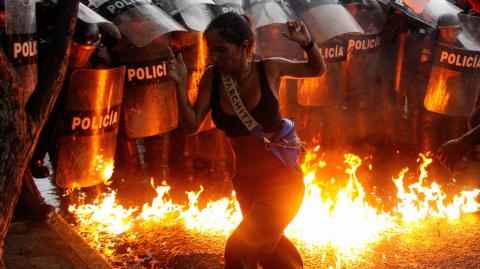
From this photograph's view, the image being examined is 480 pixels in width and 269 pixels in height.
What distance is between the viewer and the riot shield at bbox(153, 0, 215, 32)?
556 centimetres

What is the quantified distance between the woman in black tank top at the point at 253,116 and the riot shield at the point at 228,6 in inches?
94.7

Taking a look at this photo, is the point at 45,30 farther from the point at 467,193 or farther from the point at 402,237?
the point at 467,193

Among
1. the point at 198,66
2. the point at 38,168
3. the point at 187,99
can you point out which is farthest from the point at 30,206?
the point at 187,99

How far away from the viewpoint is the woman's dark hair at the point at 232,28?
3334 mm

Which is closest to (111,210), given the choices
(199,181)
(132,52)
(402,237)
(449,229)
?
(199,181)

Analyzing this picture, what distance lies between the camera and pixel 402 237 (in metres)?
5.29

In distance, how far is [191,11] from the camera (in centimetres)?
564

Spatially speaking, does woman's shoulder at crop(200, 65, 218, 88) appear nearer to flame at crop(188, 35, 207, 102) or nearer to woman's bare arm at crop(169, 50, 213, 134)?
woman's bare arm at crop(169, 50, 213, 134)

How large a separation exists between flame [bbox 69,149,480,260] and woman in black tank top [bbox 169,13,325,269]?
1.64m

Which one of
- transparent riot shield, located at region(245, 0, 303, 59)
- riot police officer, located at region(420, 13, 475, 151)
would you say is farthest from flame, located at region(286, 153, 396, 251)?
riot police officer, located at region(420, 13, 475, 151)

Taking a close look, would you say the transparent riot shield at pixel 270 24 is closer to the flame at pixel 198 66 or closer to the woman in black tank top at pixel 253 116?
the flame at pixel 198 66

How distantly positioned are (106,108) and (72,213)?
63.4 inches

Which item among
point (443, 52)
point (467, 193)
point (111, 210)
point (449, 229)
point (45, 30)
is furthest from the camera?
point (443, 52)

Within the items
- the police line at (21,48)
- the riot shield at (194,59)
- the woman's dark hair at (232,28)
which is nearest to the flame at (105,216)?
the riot shield at (194,59)
